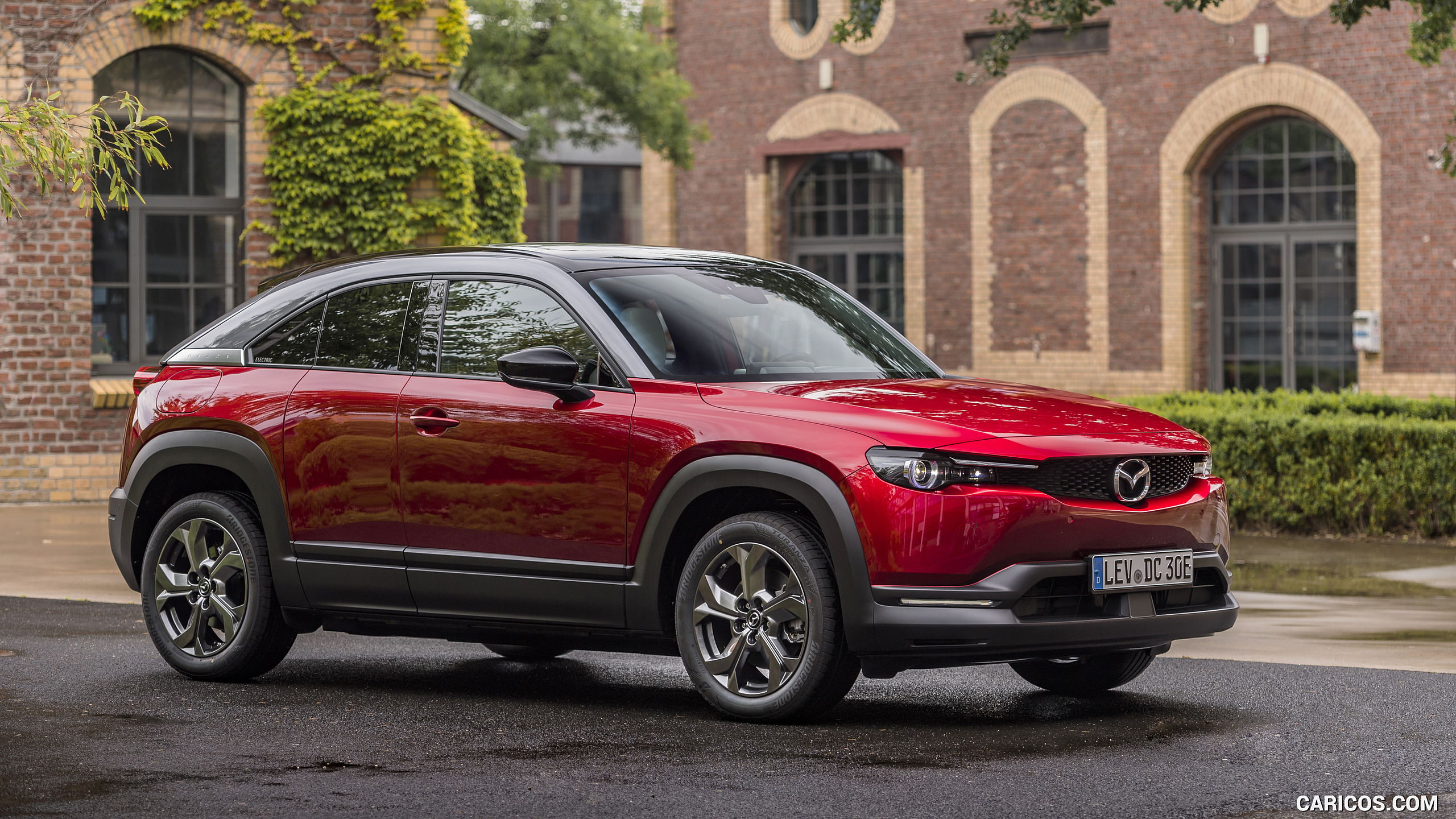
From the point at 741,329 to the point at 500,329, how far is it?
0.94 m

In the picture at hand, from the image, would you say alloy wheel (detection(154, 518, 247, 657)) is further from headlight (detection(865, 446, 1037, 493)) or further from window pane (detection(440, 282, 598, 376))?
headlight (detection(865, 446, 1037, 493))

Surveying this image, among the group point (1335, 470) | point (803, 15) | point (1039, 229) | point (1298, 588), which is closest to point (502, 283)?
point (1298, 588)

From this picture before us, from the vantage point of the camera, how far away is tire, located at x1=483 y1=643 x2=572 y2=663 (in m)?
8.21

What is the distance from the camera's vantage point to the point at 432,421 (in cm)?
695

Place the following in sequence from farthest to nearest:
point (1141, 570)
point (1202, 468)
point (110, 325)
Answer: point (110, 325)
point (1202, 468)
point (1141, 570)

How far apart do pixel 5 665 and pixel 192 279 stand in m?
8.75

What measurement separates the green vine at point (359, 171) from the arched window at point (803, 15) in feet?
42.0

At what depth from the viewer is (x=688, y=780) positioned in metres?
5.45

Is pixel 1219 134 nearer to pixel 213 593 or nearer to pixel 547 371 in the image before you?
pixel 213 593

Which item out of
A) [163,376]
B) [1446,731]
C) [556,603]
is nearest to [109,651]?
[163,376]

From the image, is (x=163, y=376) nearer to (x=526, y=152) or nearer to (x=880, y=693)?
(x=880, y=693)

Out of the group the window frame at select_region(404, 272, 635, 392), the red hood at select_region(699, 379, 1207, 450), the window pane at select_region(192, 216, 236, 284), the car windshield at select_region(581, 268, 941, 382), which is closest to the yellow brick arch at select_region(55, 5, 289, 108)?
the window pane at select_region(192, 216, 236, 284)

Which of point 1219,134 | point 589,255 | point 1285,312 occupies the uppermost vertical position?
point 1219,134

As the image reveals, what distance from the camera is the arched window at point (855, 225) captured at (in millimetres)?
28297
